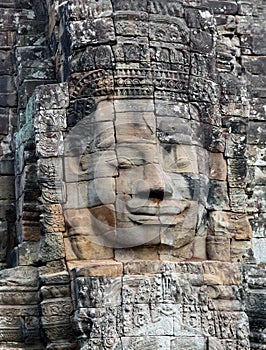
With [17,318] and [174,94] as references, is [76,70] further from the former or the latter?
[17,318]

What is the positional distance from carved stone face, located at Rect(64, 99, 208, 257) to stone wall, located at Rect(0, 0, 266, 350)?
1.3 inches

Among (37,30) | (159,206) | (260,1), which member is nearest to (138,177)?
(159,206)

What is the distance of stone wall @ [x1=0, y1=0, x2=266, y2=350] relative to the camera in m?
14.9

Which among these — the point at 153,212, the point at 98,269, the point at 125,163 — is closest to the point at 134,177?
the point at 125,163

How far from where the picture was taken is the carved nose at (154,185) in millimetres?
15086

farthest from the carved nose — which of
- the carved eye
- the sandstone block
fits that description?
the sandstone block

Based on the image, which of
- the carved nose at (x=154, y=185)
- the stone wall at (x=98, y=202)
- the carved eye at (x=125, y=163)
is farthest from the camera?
the carved eye at (x=125, y=163)

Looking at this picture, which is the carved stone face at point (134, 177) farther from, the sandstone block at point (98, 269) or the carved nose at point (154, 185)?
the sandstone block at point (98, 269)

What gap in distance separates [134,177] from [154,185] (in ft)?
0.88

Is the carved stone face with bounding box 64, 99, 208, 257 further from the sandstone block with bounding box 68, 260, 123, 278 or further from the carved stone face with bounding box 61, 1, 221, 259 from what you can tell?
the sandstone block with bounding box 68, 260, 123, 278

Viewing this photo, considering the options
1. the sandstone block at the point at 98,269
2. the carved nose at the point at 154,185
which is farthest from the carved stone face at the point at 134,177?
the sandstone block at the point at 98,269

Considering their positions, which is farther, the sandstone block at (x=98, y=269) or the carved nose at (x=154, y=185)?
the carved nose at (x=154, y=185)

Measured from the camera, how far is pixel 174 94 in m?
15.6

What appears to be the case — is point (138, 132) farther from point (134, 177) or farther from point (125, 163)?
point (134, 177)
